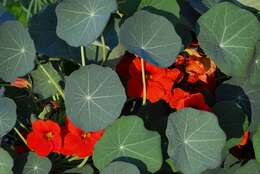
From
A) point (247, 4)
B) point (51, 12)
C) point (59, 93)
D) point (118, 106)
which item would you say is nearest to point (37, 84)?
point (59, 93)

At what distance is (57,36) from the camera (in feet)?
3.68

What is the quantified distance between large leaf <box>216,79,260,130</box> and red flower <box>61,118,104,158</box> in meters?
0.28

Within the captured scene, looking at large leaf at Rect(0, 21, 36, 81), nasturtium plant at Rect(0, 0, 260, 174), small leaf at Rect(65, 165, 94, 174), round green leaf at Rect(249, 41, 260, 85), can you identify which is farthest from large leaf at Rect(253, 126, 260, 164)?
large leaf at Rect(0, 21, 36, 81)

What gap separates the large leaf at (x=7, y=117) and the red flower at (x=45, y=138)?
57 mm

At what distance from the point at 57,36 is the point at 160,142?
1.04ft

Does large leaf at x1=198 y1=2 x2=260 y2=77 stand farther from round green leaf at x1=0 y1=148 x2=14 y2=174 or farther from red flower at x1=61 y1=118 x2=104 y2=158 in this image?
round green leaf at x1=0 y1=148 x2=14 y2=174

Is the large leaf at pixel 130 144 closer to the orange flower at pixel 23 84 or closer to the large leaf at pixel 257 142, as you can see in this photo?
the large leaf at pixel 257 142

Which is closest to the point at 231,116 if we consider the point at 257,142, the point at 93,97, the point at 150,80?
the point at 257,142

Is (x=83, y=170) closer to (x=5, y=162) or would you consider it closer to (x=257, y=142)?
(x=5, y=162)

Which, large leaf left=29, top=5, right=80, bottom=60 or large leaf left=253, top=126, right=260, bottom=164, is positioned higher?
large leaf left=29, top=5, right=80, bottom=60

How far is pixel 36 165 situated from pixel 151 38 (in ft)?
1.16

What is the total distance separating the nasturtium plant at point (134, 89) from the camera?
992 millimetres

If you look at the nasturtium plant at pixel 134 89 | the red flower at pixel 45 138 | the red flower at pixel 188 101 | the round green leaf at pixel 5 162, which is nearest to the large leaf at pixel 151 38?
the nasturtium plant at pixel 134 89

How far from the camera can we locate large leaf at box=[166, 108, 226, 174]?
0.98m
